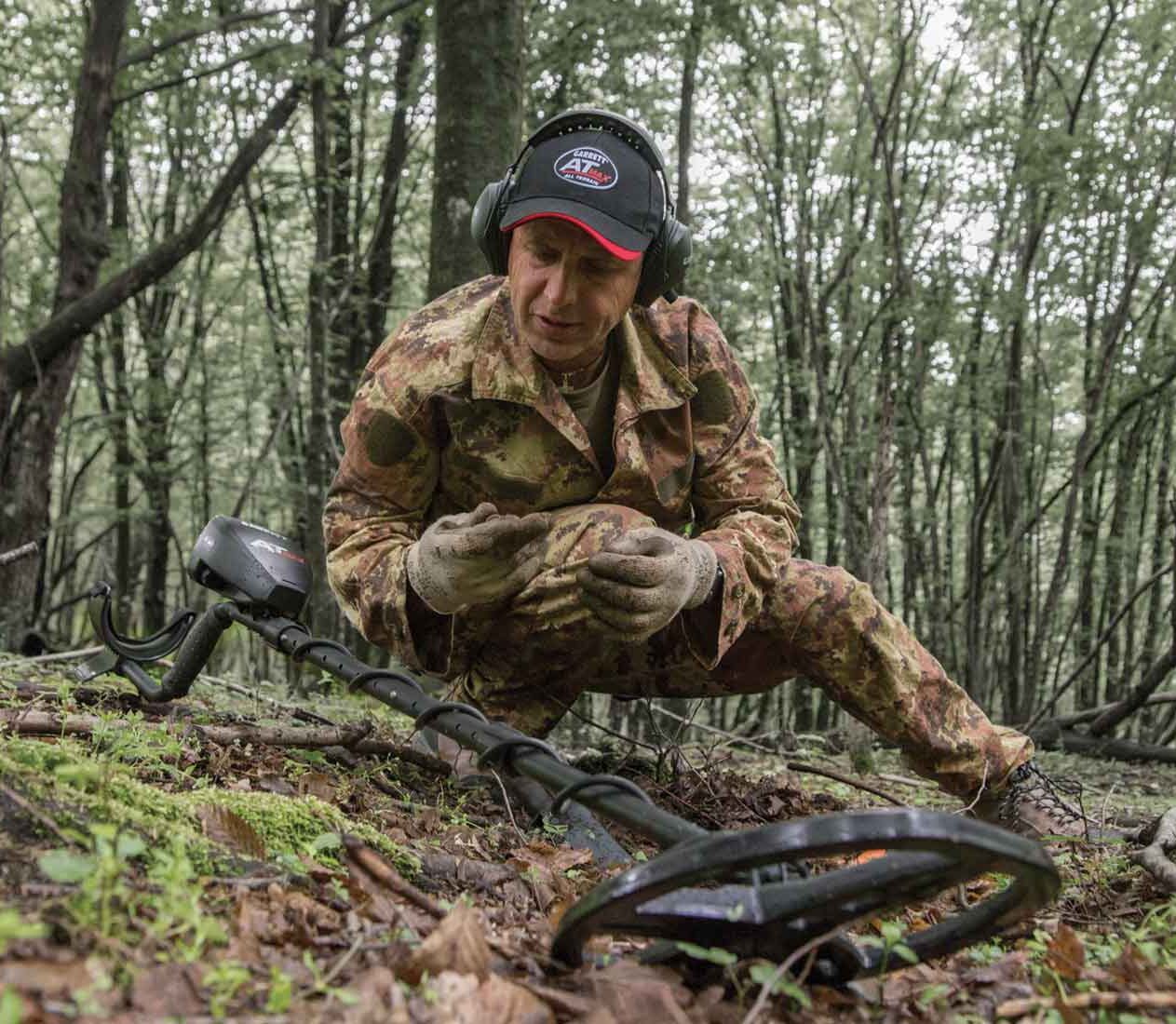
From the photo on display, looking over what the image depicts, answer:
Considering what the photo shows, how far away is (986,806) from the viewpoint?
9.00ft

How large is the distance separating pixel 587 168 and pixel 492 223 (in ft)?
1.14

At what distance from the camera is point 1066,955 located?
55.8 inches

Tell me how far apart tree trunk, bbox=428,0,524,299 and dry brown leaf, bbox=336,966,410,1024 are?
333cm

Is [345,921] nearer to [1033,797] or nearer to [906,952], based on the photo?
[906,952]

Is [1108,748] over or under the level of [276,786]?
under

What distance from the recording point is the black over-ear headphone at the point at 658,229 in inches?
94.9

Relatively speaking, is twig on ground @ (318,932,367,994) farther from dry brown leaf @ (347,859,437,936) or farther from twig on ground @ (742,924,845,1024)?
twig on ground @ (742,924,845,1024)

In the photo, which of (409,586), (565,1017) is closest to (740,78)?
(409,586)

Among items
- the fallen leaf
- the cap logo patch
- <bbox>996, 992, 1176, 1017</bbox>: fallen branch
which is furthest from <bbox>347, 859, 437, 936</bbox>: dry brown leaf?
the cap logo patch

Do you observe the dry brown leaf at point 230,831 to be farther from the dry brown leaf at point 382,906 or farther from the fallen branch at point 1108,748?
the fallen branch at point 1108,748

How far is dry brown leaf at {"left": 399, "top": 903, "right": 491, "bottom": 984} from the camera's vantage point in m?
1.11

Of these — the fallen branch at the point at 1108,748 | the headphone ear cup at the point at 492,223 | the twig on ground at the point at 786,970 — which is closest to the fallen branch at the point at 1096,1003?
the twig on ground at the point at 786,970

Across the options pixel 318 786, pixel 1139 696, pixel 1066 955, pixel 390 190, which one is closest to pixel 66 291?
pixel 390 190

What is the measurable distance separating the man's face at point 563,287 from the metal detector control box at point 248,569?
2.89ft
